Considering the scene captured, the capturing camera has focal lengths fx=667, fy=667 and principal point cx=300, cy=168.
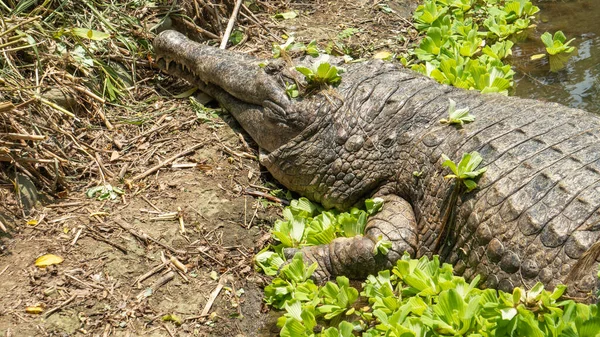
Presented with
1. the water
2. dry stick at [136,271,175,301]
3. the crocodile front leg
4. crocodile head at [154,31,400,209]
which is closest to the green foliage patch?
the crocodile front leg

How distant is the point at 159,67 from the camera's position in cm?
568

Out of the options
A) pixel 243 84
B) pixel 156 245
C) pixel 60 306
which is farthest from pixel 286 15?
pixel 60 306

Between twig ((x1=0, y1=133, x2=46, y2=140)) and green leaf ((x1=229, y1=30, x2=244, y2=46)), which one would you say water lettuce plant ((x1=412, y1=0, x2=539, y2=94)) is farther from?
twig ((x1=0, y1=133, x2=46, y2=140))

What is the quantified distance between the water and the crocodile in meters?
1.26

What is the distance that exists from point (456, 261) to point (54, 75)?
319 cm

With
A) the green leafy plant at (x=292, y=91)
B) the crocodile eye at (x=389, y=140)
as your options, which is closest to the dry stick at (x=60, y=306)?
the green leafy plant at (x=292, y=91)

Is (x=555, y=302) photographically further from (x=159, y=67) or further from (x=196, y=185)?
(x=159, y=67)

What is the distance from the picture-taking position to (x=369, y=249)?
4.00 meters

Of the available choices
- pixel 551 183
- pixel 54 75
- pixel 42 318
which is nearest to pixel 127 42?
pixel 54 75

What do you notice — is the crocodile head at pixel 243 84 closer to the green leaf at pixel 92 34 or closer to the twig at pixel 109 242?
the green leaf at pixel 92 34

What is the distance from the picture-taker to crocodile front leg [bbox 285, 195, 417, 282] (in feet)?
13.1

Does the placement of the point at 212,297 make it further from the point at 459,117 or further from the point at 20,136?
the point at 459,117

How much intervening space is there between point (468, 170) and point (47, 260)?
2.46 m

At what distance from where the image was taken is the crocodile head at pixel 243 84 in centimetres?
474
